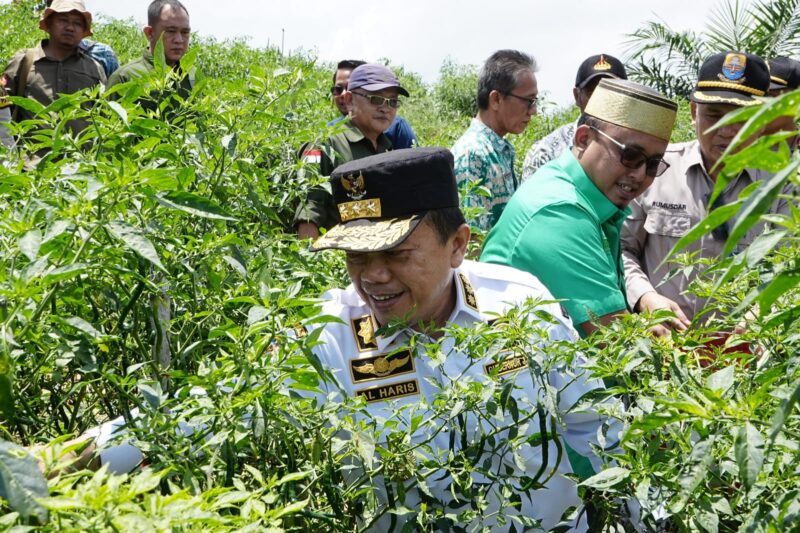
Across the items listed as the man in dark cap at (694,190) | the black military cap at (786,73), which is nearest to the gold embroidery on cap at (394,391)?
the man in dark cap at (694,190)

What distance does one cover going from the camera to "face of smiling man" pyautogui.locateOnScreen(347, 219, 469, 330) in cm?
240

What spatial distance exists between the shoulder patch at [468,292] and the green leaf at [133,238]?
119 centimetres

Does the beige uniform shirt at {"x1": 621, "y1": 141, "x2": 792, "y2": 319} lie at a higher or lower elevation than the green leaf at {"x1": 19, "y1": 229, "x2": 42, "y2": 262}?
lower

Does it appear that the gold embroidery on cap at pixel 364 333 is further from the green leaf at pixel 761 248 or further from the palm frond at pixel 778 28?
the palm frond at pixel 778 28

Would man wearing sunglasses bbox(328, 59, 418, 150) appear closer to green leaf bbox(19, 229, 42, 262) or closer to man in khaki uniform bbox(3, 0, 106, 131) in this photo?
man in khaki uniform bbox(3, 0, 106, 131)

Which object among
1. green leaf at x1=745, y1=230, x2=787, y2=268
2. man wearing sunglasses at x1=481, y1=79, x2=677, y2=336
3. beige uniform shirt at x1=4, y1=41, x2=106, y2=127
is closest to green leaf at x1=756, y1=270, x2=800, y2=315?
green leaf at x1=745, y1=230, x2=787, y2=268

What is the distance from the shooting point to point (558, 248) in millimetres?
2961

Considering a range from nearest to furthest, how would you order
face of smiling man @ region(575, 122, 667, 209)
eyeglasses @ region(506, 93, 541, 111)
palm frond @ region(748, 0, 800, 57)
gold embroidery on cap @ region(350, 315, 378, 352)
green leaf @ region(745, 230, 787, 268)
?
green leaf @ region(745, 230, 787, 268) < gold embroidery on cap @ region(350, 315, 378, 352) < face of smiling man @ region(575, 122, 667, 209) < eyeglasses @ region(506, 93, 541, 111) < palm frond @ region(748, 0, 800, 57)

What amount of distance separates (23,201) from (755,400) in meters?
1.38

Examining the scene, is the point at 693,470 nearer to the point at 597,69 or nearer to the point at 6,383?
the point at 6,383

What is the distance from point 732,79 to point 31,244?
325 cm

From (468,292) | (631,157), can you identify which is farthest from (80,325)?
(631,157)

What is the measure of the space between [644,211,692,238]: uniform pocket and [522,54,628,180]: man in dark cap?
137cm

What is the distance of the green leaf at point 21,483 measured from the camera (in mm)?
1071
